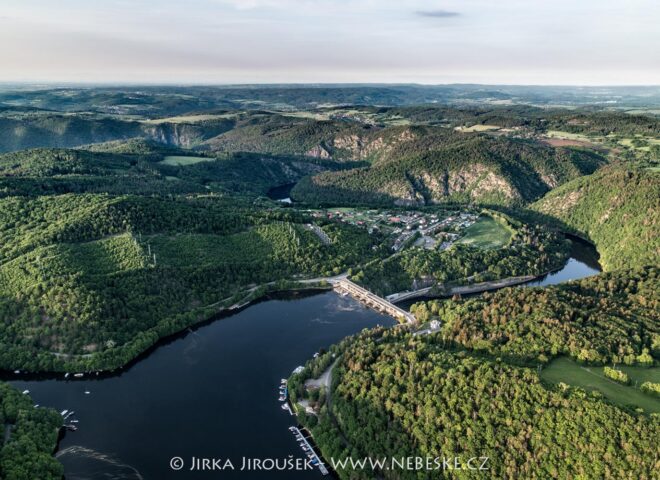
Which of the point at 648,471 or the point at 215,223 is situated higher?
the point at 215,223

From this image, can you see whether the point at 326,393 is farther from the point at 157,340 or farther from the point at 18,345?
the point at 18,345

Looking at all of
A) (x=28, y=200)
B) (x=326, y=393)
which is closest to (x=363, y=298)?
(x=326, y=393)

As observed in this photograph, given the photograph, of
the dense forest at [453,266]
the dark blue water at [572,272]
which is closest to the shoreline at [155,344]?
the dense forest at [453,266]

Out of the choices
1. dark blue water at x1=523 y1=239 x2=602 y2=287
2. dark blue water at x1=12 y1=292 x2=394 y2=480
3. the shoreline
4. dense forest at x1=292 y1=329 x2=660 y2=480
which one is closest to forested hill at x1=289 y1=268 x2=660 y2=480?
dense forest at x1=292 y1=329 x2=660 y2=480

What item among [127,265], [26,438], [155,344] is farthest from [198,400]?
[127,265]

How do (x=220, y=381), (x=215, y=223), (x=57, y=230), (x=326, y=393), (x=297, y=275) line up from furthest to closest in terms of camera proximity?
1. (x=215, y=223)
2. (x=297, y=275)
3. (x=57, y=230)
4. (x=220, y=381)
5. (x=326, y=393)

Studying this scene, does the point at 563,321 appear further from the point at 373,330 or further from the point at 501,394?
the point at 373,330

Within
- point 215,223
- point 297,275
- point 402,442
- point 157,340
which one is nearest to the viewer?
point 402,442
